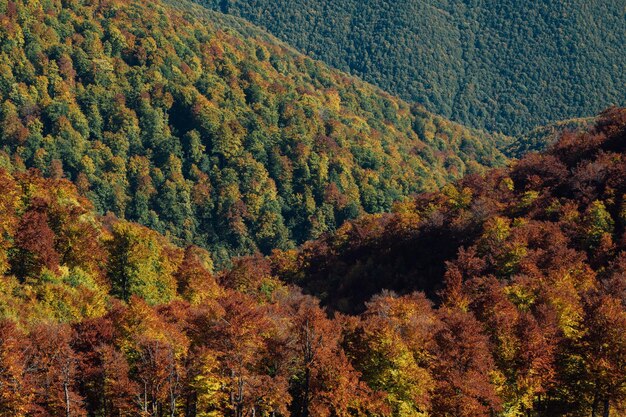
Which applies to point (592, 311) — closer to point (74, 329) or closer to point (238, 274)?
point (74, 329)

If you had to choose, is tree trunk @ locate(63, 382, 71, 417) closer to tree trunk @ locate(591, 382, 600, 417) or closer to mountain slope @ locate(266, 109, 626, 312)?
tree trunk @ locate(591, 382, 600, 417)

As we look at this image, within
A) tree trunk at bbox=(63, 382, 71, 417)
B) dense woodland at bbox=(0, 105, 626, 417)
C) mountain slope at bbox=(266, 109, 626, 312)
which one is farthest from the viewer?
mountain slope at bbox=(266, 109, 626, 312)

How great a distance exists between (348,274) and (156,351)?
69623mm

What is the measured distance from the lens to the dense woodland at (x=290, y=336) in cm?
4969

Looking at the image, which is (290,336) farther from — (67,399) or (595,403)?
(595,403)

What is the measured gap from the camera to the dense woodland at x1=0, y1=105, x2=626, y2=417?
49688 millimetres

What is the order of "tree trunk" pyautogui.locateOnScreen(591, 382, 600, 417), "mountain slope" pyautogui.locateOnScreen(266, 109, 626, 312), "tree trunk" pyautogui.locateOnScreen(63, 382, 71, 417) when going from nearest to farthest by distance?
"tree trunk" pyautogui.locateOnScreen(63, 382, 71, 417)
"tree trunk" pyautogui.locateOnScreen(591, 382, 600, 417)
"mountain slope" pyautogui.locateOnScreen(266, 109, 626, 312)

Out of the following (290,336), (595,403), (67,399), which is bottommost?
(67,399)

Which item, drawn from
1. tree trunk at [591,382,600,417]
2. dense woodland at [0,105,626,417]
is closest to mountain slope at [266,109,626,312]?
dense woodland at [0,105,626,417]

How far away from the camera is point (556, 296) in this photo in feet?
208

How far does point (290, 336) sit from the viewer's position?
5331 cm

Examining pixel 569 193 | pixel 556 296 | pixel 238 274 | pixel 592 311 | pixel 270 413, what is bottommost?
pixel 270 413

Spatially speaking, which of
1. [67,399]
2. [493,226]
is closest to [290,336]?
[67,399]

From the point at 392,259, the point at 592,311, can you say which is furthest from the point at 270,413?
the point at 392,259
